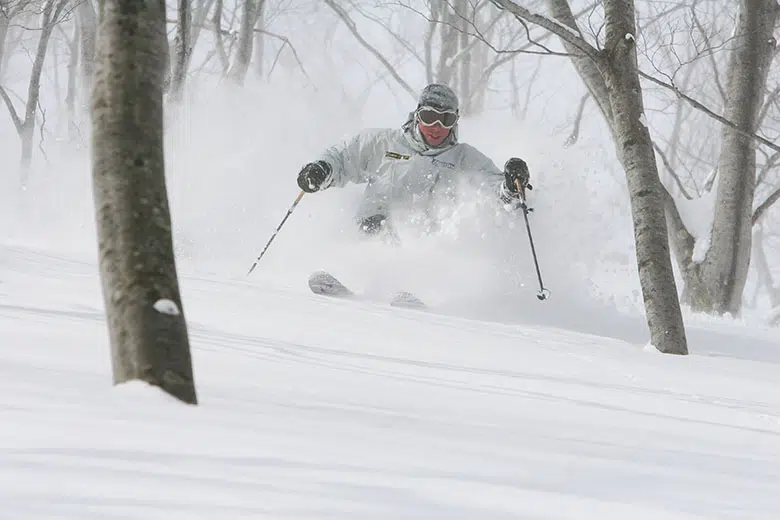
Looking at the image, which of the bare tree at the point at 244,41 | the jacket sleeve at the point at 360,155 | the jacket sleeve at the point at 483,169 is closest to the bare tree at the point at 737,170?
the jacket sleeve at the point at 483,169

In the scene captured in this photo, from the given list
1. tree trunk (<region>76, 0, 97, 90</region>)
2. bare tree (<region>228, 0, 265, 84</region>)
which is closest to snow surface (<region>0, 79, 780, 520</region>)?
tree trunk (<region>76, 0, 97, 90</region>)

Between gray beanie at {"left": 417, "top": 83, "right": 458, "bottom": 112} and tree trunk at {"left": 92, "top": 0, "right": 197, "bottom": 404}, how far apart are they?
5.15 m

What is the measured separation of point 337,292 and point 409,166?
61.4 inches

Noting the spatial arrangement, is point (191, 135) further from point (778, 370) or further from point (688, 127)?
point (688, 127)

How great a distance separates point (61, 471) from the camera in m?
1.53

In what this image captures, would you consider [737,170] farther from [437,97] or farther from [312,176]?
[312,176]

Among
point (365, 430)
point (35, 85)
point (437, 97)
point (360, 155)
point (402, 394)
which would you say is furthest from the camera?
point (35, 85)

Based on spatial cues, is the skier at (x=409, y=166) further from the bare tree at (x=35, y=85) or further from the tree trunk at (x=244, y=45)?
the tree trunk at (x=244, y=45)

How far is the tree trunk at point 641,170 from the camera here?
5.32m

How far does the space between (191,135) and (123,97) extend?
10.1 meters

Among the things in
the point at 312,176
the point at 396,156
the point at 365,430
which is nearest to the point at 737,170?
the point at 396,156

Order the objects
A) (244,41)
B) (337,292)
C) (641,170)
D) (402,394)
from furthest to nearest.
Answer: (244,41) < (337,292) < (641,170) < (402,394)

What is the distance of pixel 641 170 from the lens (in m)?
5.35

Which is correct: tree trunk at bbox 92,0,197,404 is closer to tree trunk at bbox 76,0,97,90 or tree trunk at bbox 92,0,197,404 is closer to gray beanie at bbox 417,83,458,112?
gray beanie at bbox 417,83,458,112
